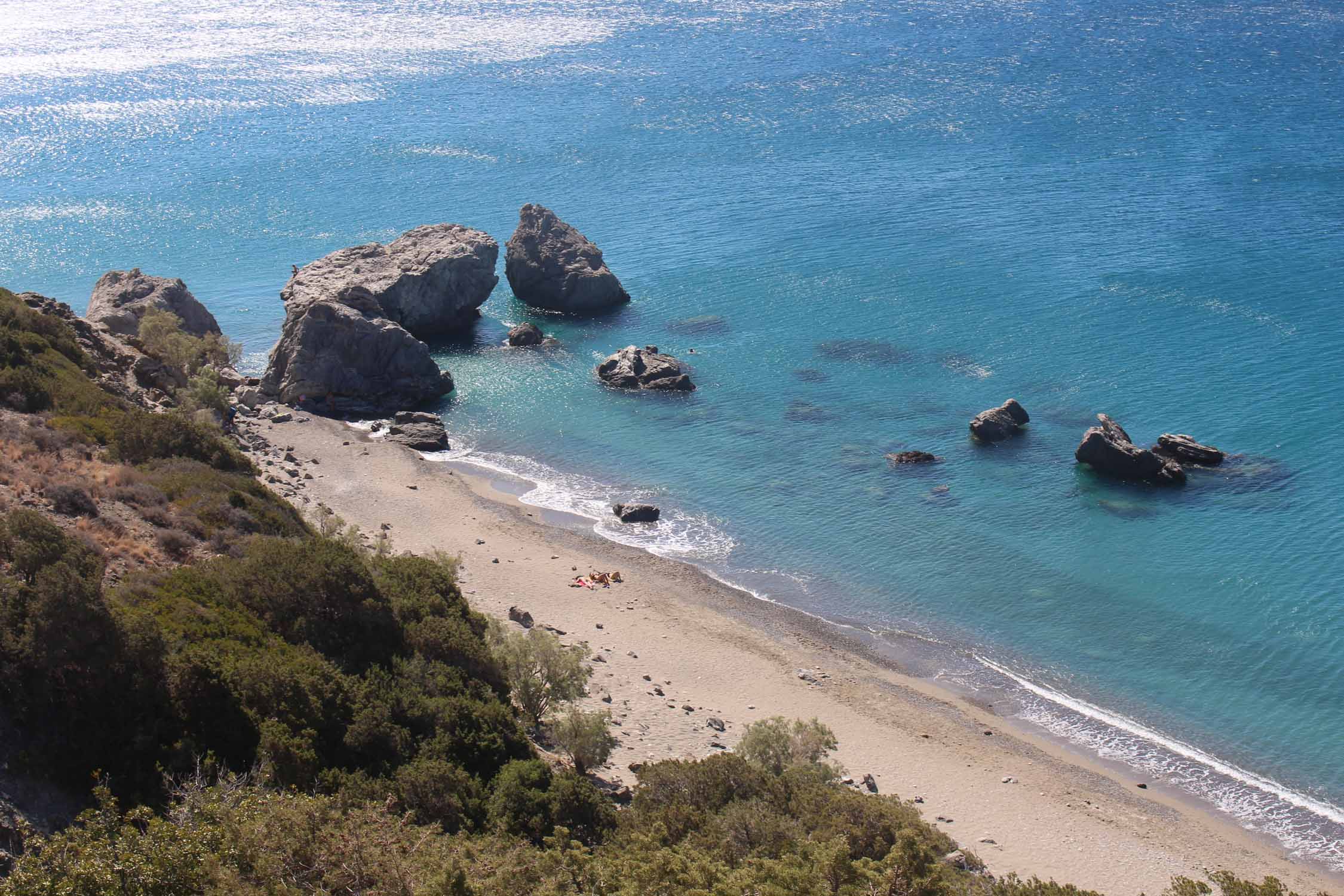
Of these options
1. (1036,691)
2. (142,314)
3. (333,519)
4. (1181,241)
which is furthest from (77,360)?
(1181,241)

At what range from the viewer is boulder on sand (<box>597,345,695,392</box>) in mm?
67625

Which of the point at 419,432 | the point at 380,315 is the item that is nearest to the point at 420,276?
the point at 380,315

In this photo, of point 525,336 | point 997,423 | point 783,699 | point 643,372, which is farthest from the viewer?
point 525,336

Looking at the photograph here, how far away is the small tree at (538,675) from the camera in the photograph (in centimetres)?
3325

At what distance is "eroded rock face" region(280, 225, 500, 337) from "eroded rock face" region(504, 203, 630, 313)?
348 centimetres

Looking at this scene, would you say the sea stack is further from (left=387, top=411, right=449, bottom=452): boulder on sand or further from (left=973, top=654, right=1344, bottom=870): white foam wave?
(left=973, top=654, right=1344, bottom=870): white foam wave

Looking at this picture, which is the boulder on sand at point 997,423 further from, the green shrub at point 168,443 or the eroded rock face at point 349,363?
the green shrub at point 168,443

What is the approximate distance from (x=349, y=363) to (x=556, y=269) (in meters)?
19.9

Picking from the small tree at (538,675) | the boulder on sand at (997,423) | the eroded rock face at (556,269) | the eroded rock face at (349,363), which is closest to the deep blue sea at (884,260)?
the boulder on sand at (997,423)

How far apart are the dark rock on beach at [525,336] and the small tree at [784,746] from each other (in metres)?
45.8

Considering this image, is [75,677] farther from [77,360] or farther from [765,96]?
[765,96]

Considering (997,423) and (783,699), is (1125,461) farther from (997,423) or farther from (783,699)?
(783,699)

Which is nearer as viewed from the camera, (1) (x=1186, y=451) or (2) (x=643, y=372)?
(1) (x=1186, y=451)

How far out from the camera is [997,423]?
59.1 meters
